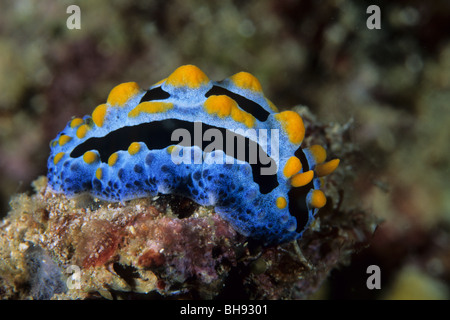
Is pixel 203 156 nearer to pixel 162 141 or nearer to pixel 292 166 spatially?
pixel 162 141

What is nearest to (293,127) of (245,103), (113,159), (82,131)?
(245,103)

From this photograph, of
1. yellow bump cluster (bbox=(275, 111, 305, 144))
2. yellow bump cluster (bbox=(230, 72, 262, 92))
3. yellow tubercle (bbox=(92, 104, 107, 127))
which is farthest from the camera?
yellow bump cluster (bbox=(230, 72, 262, 92))

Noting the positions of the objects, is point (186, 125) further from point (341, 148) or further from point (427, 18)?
point (427, 18)

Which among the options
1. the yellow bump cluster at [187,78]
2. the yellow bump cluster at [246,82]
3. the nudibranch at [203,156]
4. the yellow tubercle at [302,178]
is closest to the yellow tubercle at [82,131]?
the nudibranch at [203,156]

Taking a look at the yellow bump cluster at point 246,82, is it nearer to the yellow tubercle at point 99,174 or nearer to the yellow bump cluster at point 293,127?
the yellow bump cluster at point 293,127

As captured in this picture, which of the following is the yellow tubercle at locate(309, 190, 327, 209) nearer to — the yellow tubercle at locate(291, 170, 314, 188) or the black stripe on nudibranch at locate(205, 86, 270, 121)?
the yellow tubercle at locate(291, 170, 314, 188)

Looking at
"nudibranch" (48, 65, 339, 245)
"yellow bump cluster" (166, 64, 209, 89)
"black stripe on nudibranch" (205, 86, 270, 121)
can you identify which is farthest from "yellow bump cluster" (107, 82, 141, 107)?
"black stripe on nudibranch" (205, 86, 270, 121)
